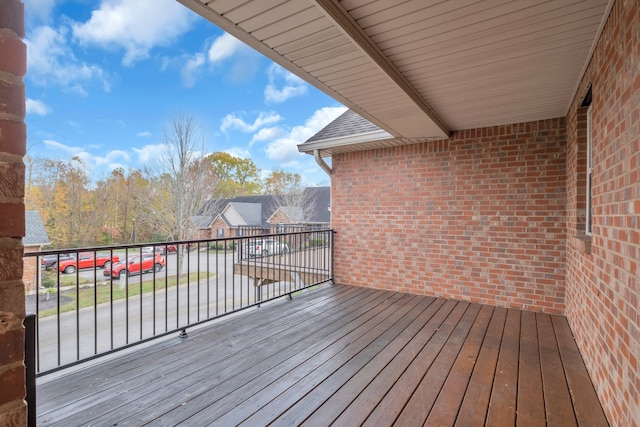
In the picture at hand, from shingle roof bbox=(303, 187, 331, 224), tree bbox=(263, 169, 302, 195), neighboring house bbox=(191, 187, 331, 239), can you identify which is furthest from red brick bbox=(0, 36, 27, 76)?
tree bbox=(263, 169, 302, 195)

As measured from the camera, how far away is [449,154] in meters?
4.30

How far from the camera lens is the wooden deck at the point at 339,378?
1.84m

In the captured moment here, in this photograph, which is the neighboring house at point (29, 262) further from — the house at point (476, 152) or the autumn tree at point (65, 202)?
the autumn tree at point (65, 202)

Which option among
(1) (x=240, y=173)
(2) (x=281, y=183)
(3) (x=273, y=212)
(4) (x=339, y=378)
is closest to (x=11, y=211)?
(4) (x=339, y=378)

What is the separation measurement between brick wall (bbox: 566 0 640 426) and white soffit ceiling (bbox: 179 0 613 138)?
0.24 metres

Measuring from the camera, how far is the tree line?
12164 millimetres

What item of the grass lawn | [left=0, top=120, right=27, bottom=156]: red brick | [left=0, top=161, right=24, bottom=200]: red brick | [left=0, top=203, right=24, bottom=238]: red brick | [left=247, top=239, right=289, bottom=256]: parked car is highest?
[left=0, top=120, right=27, bottom=156]: red brick

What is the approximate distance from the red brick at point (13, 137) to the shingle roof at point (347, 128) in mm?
4083

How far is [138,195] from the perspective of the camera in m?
13.9

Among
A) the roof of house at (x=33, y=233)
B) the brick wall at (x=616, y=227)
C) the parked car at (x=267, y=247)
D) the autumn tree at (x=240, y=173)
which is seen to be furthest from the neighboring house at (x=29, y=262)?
the autumn tree at (x=240, y=173)

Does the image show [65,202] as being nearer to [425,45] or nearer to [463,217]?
[463,217]

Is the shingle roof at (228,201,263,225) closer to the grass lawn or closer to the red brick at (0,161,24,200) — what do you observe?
the grass lawn

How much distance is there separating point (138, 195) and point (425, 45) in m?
14.6

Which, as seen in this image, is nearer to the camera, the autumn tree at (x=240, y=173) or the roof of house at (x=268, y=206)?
the roof of house at (x=268, y=206)
